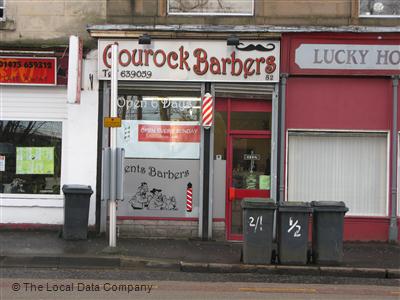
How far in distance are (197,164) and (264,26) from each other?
343 centimetres

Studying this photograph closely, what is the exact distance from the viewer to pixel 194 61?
1242 cm

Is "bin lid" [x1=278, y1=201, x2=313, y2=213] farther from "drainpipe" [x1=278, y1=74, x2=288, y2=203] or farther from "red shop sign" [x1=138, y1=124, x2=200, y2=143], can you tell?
"red shop sign" [x1=138, y1=124, x2=200, y2=143]

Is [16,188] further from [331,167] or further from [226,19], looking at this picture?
[331,167]

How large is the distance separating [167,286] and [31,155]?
242 inches

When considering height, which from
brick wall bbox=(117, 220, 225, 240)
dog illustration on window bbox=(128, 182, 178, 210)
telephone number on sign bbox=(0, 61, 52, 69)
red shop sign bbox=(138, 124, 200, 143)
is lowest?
brick wall bbox=(117, 220, 225, 240)

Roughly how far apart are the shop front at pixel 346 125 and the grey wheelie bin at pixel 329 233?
2626 millimetres

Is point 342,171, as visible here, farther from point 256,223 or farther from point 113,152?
point 113,152

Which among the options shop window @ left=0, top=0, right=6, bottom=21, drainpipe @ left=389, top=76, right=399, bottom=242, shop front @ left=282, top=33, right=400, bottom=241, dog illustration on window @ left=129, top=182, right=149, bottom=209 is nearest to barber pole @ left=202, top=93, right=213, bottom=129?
shop front @ left=282, top=33, right=400, bottom=241

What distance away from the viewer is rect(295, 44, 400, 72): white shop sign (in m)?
12.3

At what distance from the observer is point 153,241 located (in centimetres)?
1209

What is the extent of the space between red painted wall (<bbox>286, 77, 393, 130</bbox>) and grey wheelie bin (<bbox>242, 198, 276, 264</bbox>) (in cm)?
342

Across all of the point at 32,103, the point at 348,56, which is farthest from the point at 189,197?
the point at 348,56

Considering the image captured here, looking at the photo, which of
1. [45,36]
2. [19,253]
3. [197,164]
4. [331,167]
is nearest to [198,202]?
[197,164]

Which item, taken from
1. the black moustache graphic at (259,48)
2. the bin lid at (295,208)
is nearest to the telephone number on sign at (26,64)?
the black moustache graphic at (259,48)
